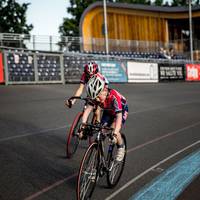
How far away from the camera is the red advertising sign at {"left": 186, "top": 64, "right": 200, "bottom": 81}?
29.9 metres

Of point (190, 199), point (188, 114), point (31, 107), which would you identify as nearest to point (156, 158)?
point (190, 199)

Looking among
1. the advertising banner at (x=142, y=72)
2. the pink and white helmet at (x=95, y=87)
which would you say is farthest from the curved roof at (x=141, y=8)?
the pink and white helmet at (x=95, y=87)

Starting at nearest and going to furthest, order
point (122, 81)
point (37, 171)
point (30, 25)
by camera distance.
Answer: point (37, 171), point (122, 81), point (30, 25)

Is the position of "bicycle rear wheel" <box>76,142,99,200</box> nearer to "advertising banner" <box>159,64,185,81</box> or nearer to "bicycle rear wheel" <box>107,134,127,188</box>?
"bicycle rear wheel" <box>107,134,127,188</box>

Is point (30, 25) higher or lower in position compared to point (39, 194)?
higher

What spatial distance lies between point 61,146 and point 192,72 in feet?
85.6

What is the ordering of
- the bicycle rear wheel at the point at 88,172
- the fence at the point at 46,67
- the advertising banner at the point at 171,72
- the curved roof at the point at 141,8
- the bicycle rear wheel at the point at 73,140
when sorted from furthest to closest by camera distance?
1. the curved roof at the point at 141,8
2. the advertising banner at the point at 171,72
3. the fence at the point at 46,67
4. the bicycle rear wheel at the point at 73,140
5. the bicycle rear wheel at the point at 88,172

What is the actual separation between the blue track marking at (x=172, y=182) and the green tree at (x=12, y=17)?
52.2 m

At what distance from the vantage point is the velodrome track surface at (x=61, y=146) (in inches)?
174

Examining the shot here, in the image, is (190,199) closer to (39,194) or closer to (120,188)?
(120,188)

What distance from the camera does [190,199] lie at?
4039 millimetres

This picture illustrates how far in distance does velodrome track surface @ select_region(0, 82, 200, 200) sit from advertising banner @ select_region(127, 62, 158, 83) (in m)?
10.1

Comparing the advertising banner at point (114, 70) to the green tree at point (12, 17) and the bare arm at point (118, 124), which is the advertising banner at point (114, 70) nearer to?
the bare arm at point (118, 124)

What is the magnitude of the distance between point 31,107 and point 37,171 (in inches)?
289
